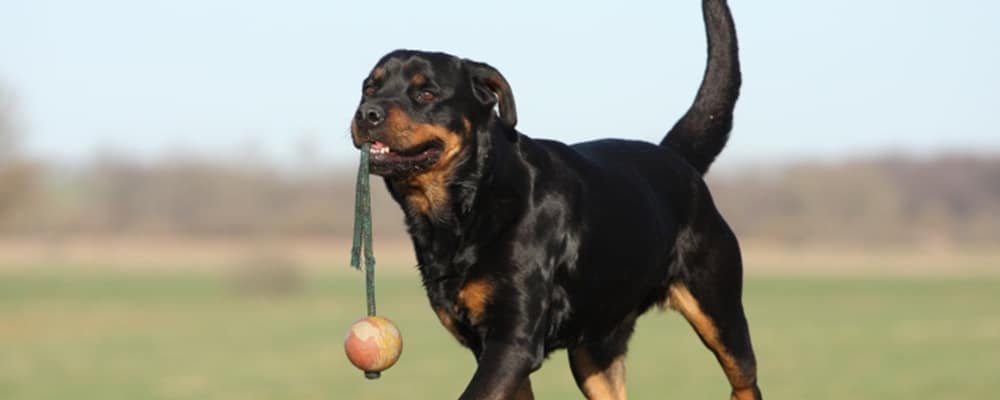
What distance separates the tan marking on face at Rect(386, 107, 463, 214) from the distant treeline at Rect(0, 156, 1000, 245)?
166 ft

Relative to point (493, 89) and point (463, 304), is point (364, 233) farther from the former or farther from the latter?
point (493, 89)

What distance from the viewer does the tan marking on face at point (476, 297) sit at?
5297mm

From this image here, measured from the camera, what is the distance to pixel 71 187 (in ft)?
301

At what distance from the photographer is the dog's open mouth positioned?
510 centimetres

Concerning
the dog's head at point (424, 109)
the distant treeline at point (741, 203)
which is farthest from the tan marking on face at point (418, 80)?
the distant treeline at point (741, 203)

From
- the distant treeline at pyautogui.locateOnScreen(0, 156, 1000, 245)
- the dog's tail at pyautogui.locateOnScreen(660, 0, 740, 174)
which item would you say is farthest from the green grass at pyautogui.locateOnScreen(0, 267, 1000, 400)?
the dog's tail at pyautogui.locateOnScreen(660, 0, 740, 174)

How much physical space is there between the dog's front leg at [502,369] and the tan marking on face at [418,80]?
90cm

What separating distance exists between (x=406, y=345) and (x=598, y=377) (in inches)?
1054

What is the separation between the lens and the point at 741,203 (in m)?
66.5

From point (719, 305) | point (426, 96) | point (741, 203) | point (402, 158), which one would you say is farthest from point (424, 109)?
point (741, 203)

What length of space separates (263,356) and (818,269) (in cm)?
3409

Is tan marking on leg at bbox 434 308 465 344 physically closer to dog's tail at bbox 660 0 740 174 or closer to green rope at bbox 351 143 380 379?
green rope at bbox 351 143 380 379

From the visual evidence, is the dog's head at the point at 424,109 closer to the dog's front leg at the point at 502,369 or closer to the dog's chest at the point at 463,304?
the dog's chest at the point at 463,304

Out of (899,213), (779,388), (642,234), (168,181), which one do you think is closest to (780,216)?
(899,213)
